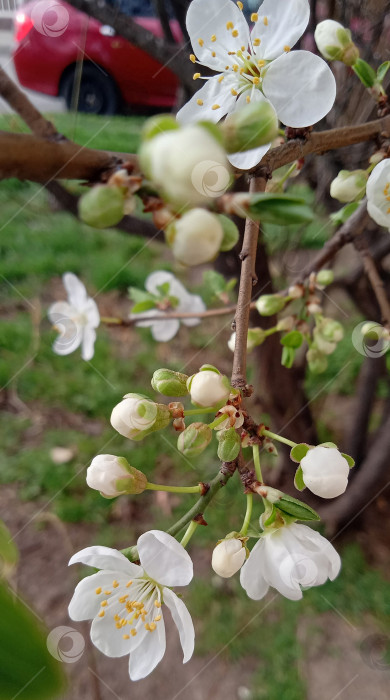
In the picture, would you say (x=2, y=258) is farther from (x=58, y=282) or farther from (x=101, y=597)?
(x=101, y=597)

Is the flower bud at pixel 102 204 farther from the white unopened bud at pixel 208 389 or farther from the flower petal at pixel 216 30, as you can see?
the flower petal at pixel 216 30

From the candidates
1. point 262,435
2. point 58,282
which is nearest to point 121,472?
point 262,435

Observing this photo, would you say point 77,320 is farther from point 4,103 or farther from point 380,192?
point 380,192

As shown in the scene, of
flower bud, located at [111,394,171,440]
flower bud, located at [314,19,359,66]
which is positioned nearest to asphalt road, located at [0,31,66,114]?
flower bud, located at [314,19,359,66]

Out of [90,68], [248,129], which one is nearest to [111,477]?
[248,129]

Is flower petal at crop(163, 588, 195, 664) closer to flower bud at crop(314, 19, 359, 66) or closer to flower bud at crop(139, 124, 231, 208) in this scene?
flower bud at crop(139, 124, 231, 208)

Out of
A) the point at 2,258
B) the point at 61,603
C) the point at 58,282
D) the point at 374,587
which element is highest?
the point at 2,258

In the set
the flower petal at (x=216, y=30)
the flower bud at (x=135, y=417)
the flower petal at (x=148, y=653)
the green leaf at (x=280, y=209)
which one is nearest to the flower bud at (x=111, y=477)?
the flower bud at (x=135, y=417)
